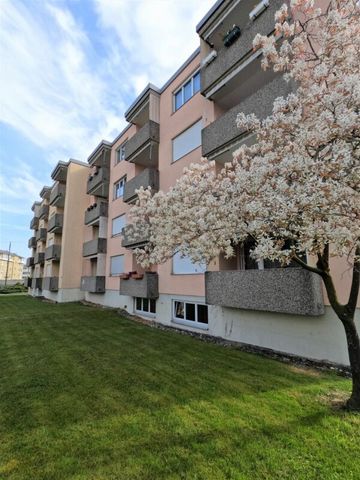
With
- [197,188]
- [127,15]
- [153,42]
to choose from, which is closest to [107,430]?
[197,188]

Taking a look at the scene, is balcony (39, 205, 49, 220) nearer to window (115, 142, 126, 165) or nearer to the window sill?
window (115, 142, 126, 165)

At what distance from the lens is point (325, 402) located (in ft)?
15.8

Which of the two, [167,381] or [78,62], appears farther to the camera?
[78,62]

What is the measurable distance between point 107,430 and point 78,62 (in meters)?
11.3

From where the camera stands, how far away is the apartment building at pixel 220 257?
7414 millimetres

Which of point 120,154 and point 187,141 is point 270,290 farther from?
point 120,154

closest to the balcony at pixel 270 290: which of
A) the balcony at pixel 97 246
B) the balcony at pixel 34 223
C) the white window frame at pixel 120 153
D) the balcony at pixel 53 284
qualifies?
the balcony at pixel 97 246

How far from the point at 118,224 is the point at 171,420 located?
56.7ft

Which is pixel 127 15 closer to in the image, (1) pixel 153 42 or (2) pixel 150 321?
(1) pixel 153 42

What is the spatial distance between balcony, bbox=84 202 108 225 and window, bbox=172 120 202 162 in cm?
1037

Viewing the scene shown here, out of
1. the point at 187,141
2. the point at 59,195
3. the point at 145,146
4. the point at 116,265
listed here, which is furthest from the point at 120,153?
the point at 59,195

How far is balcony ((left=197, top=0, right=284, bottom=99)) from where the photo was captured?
8797 millimetres

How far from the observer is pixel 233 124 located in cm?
949

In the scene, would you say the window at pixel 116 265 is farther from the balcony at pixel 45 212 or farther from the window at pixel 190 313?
the balcony at pixel 45 212
